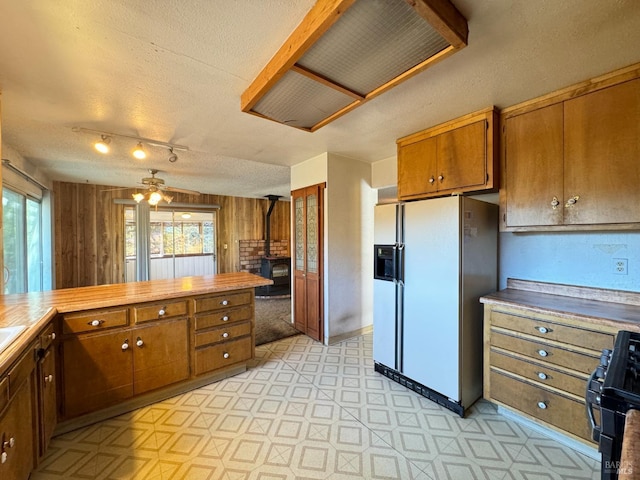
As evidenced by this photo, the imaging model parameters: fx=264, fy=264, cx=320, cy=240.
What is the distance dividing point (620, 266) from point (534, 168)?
0.88m

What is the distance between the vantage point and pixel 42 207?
4438 millimetres

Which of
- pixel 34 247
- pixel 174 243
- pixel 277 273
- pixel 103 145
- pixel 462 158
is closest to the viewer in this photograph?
pixel 462 158

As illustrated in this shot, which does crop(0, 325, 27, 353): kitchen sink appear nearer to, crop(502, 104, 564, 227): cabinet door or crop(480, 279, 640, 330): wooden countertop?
crop(480, 279, 640, 330): wooden countertop

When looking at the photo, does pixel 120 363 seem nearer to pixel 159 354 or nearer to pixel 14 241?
pixel 159 354

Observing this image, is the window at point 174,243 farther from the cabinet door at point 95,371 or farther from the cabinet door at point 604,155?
the cabinet door at point 604,155

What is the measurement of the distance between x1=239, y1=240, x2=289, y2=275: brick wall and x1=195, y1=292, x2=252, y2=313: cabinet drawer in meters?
4.63

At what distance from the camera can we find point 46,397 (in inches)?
62.4

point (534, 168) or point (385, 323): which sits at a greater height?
point (534, 168)

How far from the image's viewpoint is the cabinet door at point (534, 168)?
187cm

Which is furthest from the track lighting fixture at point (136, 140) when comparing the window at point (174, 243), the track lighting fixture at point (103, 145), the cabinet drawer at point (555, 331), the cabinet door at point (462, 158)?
the window at point (174, 243)

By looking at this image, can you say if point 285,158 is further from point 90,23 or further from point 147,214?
point 147,214

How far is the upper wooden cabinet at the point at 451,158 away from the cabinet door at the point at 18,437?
292cm

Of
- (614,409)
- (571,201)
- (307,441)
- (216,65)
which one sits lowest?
(307,441)

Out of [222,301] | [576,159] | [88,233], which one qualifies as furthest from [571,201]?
[88,233]
